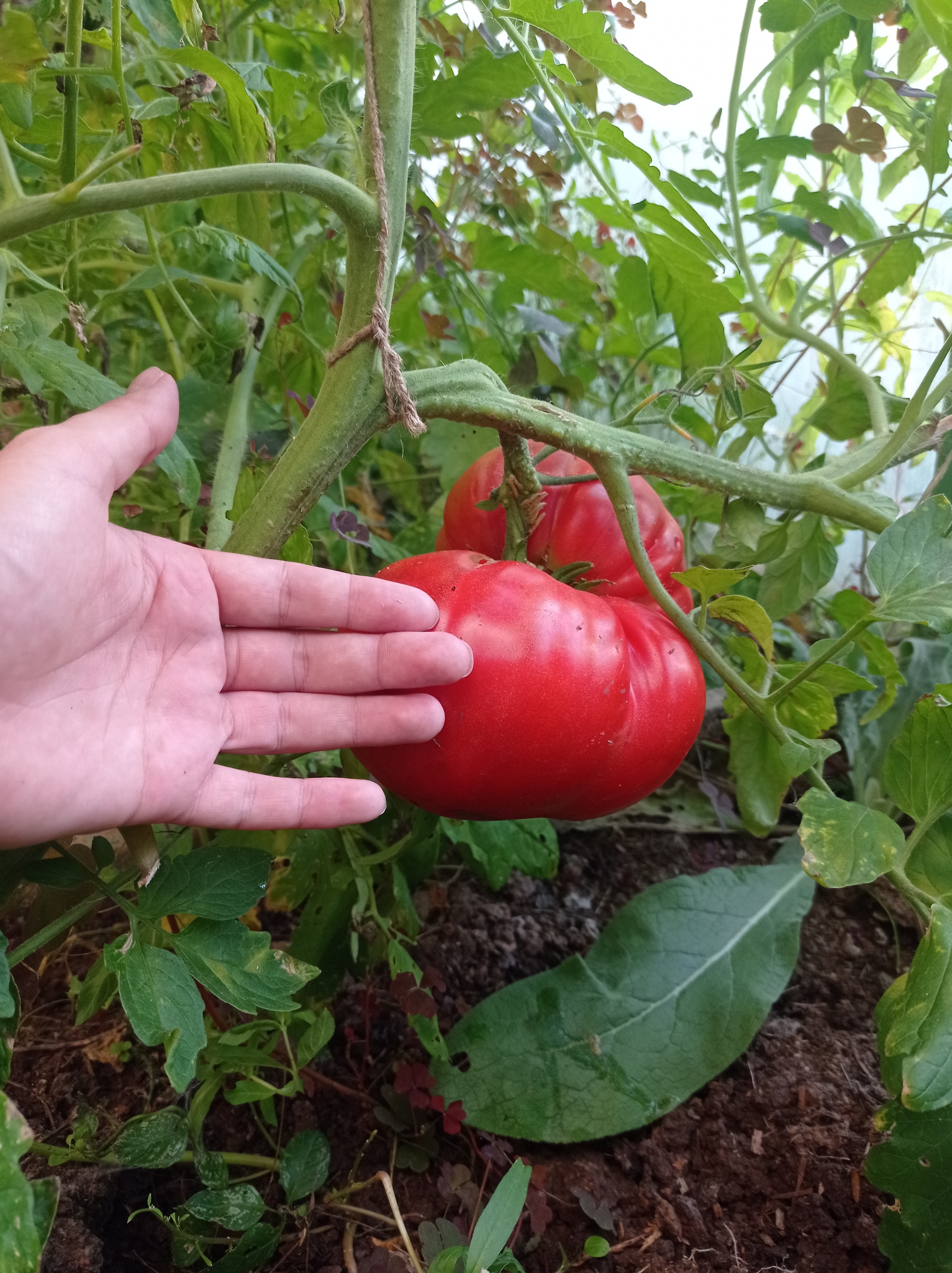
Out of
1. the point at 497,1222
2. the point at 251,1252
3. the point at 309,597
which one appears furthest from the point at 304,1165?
the point at 309,597

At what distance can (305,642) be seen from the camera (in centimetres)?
74

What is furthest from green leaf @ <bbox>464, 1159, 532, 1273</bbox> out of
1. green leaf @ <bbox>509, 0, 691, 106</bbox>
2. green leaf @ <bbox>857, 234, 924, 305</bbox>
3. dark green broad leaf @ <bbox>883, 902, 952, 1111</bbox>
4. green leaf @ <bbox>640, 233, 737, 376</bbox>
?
green leaf @ <bbox>857, 234, 924, 305</bbox>

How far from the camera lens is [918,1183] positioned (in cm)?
68

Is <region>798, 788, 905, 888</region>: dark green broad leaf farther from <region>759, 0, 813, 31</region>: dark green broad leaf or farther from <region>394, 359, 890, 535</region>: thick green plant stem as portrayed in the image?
<region>759, 0, 813, 31</region>: dark green broad leaf

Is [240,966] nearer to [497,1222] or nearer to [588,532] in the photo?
[497,1222]

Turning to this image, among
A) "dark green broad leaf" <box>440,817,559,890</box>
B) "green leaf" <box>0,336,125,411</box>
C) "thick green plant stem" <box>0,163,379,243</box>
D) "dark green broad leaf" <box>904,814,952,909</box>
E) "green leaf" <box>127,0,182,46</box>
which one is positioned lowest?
"dark green broad leaf" <box>440,817,559,890</box>

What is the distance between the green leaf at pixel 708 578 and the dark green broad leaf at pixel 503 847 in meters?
0.36

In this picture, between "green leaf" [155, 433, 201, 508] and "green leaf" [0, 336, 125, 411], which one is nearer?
"green leaf" [0, 336, 125, 411]

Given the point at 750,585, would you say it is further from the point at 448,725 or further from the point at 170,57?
the point at 170,57

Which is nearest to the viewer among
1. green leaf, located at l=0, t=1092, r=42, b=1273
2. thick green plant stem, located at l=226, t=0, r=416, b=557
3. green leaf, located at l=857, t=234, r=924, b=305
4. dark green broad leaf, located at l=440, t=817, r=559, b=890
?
green leaf, located at l=0, t=1092, r=42, b=1273

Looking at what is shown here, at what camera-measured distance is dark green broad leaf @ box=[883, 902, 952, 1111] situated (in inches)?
22.5

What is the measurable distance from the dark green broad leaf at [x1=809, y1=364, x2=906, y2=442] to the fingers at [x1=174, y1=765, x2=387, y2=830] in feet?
2.52

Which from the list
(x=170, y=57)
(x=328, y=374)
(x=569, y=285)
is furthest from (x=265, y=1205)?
(x=569, y=285)

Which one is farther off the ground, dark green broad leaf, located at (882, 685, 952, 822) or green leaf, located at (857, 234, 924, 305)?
green leaf, located at (857, 234, 924, 305)
